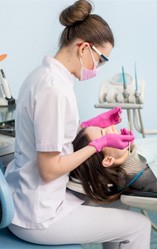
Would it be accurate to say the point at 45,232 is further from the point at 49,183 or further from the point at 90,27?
the point at 90,27

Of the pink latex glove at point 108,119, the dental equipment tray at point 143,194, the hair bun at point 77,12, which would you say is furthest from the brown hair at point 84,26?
the dental equipment tray at point 143,194

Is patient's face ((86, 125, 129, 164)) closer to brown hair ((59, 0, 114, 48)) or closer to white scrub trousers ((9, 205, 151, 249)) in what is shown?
white scrub trousers ((9, 205, 151, 249))

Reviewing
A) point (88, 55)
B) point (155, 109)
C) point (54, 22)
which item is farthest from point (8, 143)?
point (155, 109)

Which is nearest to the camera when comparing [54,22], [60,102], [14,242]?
[60,102]

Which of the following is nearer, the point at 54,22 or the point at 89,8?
the point at 89,8

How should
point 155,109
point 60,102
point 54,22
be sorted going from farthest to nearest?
point 155,109 < point 54,22 < point 60,102

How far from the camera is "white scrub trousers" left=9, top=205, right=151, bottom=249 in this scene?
111cm

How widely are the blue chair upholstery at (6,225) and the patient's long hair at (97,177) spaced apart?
0.59ft

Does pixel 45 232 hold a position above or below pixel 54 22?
below

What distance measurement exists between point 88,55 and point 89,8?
6.1 inches

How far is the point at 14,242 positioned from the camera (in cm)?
115

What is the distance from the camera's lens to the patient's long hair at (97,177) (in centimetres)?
120

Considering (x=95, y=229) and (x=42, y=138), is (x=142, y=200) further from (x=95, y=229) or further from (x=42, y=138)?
(x=42, y=138)

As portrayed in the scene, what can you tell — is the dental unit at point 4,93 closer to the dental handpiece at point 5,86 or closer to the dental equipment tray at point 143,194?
the dental handpiece at point 5,86
